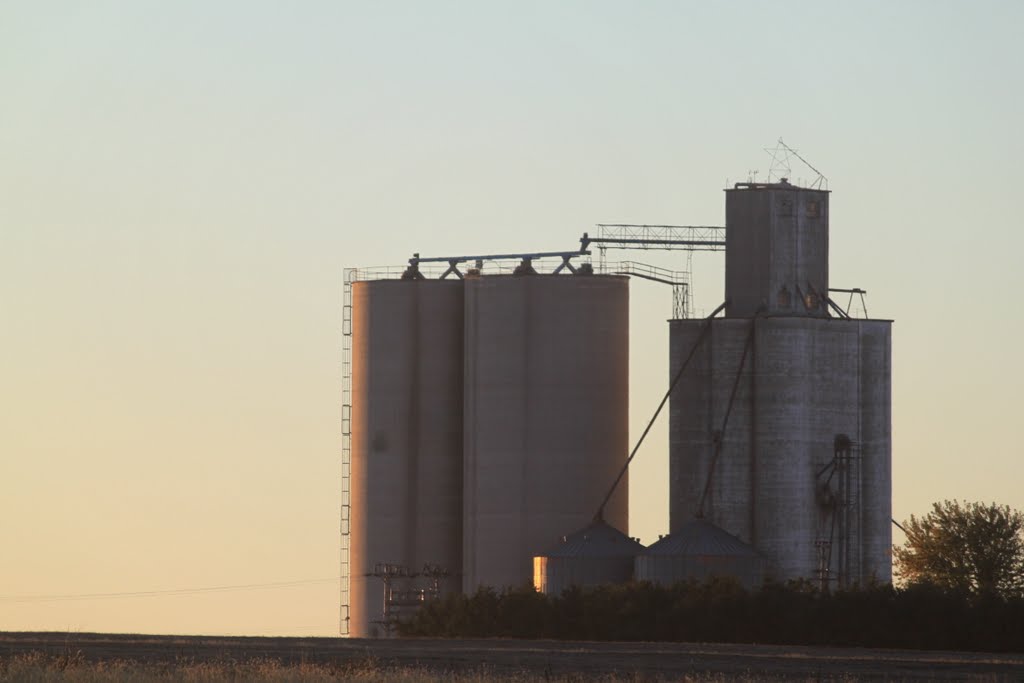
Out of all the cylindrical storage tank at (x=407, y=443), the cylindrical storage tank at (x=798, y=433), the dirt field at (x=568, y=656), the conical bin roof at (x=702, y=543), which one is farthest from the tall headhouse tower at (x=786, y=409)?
the dirt field at (x=568, y=656)

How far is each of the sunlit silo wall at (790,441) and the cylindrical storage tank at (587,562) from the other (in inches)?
93.4

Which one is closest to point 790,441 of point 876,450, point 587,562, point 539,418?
point 876,450

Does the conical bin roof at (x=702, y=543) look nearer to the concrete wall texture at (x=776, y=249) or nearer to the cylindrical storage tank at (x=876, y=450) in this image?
the cylindrical storage tank at (x=876, y=450)

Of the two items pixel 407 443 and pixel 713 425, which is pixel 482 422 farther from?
pixel 713 425

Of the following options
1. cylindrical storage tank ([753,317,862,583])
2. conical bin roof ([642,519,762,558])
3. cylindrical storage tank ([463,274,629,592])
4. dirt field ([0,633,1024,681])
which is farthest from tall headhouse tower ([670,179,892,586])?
dirt field ([0,633,1024,681])

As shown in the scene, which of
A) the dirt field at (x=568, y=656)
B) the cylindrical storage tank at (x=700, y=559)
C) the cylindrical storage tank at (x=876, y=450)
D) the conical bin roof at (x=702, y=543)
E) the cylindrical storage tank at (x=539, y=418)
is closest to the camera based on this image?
the dirt field at (x=568, y=656)

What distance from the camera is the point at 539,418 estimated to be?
11125 centimetres

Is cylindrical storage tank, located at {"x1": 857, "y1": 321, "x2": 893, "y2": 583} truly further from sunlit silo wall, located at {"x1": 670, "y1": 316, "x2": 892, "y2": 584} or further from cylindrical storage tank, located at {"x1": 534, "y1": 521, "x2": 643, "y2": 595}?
cylindrical storage tank, located at {"x1": 534, "y1": 521, "x2": 643, "y2": 595}

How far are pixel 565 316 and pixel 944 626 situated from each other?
86.8ft

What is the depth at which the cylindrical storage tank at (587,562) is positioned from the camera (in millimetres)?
105688

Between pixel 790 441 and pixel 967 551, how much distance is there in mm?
12500

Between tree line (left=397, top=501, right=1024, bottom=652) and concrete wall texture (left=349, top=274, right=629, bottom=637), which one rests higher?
concrete wall texture (left=349, top=274, right=629, bottom=637)

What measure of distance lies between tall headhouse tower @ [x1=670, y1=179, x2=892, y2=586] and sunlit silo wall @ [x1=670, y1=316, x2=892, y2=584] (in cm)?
4

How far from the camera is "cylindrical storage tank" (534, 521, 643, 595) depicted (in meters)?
106
